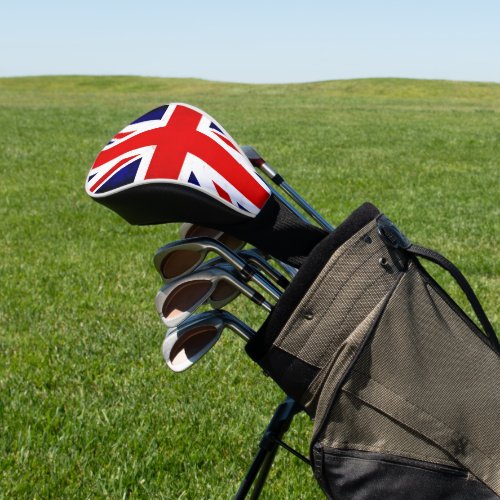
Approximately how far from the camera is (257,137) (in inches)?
693

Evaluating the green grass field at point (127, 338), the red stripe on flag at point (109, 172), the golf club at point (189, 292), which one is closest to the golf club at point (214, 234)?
the golf club at point (189, 292)

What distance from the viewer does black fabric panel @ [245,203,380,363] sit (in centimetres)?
160

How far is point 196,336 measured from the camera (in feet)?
5.70

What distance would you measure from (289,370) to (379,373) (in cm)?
17

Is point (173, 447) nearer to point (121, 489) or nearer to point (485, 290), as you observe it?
point (121, 489)

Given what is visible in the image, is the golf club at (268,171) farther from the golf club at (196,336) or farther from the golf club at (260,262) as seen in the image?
the golf club at (196,336)

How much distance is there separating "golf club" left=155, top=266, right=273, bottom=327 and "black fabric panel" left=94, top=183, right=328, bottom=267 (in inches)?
3.4

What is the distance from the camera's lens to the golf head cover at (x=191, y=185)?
61.1 inches

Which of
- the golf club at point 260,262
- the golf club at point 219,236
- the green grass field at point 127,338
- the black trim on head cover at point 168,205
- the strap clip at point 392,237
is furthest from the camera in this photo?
the green grass field at point 127,338

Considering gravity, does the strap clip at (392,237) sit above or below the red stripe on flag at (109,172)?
below

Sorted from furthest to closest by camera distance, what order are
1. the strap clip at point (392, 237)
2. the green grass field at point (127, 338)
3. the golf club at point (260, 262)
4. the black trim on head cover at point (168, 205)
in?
the green grass field at point (127, 338) → the golf club at point (260, 262) → the strap clip at point (392, 237) → the black trim on head cover at point (168, 205)

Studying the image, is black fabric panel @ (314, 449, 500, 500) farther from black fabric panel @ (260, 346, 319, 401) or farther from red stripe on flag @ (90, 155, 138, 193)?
red stripe on flag @ (90, 155, 138, 193)

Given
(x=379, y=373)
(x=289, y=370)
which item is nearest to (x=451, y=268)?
(x=379, y=373)

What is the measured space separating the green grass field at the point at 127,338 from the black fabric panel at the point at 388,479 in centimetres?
147
